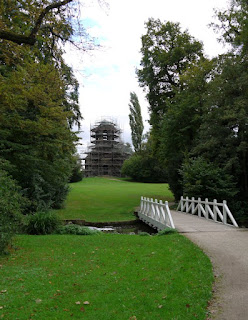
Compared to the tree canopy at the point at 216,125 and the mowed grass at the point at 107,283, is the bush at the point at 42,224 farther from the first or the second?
the tree canopy at the point at 216,125

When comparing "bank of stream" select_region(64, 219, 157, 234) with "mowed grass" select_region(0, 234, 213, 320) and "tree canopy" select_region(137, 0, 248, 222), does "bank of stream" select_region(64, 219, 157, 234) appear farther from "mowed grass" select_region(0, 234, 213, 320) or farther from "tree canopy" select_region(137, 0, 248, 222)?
"mowed grass" select_region(0, 234, 213, 320)

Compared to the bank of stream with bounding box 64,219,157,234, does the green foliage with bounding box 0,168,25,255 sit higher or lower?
higher

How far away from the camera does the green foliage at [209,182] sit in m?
15.6

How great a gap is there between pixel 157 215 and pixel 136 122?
59.5 meters

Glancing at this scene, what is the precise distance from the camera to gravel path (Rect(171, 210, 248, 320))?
4.17 metres

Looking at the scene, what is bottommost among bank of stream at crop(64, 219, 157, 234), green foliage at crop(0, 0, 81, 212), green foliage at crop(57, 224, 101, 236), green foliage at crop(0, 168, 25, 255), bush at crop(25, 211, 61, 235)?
bank of stream at crop(64, 219, 157, 234)

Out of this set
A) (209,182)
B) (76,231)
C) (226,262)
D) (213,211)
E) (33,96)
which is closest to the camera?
(226,262)

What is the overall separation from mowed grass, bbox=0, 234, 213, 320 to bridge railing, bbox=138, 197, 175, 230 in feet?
12.0

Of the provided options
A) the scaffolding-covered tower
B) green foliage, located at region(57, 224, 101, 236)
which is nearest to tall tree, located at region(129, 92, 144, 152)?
the scaffolding-covered tower

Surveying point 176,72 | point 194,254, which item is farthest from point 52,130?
point 176,72

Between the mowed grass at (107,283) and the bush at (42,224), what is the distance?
11.1ft

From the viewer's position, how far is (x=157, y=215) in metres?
14.3

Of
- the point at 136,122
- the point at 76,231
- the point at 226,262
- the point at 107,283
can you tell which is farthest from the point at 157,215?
the point at 136,122

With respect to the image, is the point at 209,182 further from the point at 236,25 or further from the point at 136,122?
the point at 136,122
